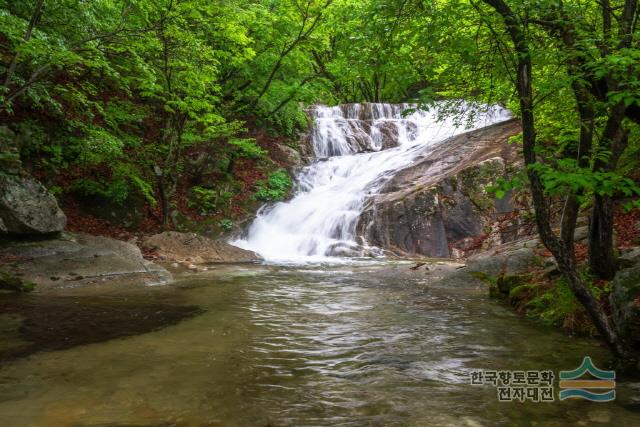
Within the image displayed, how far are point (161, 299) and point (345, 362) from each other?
3.74 metres

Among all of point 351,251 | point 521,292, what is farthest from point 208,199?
point 521,292

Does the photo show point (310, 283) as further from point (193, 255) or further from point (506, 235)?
point (506, 235)

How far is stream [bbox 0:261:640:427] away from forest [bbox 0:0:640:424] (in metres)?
1.02

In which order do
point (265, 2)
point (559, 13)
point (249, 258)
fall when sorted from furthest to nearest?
point (265, 2)
point (249, 258)
point (559, 13)

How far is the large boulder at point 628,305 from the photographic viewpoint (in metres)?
3.78

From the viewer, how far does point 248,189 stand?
654 inches

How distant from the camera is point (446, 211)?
1226 centimetres

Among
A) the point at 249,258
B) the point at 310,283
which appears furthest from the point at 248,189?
the point at 310,283

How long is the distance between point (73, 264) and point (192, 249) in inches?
148

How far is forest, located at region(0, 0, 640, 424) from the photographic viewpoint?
3705mm

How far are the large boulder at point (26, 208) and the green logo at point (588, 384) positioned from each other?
354 inches

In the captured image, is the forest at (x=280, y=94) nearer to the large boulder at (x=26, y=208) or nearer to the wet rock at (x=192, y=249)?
the large boulder at (x=26, y=208)

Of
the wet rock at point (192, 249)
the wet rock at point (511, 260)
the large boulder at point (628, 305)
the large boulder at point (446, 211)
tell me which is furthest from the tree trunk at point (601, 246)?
the wet rock at point (192, 249)

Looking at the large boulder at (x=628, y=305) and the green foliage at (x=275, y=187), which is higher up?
the green foliage at (x=275, y=187)
